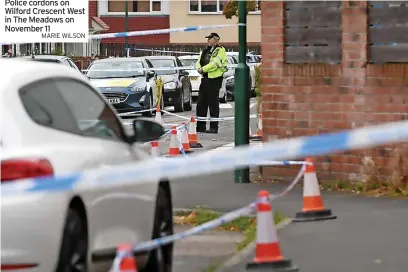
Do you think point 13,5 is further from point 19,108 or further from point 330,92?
point 19,108

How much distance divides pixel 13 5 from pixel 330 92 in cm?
373

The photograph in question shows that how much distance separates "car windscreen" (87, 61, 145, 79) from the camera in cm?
2980

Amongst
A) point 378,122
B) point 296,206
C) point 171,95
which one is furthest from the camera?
point 171,95

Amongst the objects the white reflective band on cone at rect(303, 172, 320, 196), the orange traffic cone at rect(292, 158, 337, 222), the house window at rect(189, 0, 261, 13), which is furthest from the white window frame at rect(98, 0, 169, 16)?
the white reflective band on cone at rect(303, 172, 320, 196)

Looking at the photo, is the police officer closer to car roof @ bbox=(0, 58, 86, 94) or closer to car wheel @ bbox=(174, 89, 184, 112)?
car wheel @ bbox=(174, 89, 184, 112)

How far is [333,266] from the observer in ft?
29.5

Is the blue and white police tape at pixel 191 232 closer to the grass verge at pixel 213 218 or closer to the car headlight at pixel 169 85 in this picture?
the grass verge at pixel 213 218

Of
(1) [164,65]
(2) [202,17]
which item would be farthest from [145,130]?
(2) [202,17]

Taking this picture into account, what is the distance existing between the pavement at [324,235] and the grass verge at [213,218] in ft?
0.79

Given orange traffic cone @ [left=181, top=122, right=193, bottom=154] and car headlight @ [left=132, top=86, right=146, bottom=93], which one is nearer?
orange traffic cone @ [left=181, top=122, right=193, bottom=154]

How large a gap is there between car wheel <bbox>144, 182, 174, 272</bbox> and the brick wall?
474 cm

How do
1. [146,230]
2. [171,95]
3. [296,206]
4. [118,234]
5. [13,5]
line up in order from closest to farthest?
[118,234] → [146,230] → [296,206] → [13,5] → [171,95]

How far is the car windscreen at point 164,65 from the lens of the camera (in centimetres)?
3259

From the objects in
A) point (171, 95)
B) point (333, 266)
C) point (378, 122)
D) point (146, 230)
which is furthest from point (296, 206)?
point (171, 95)
